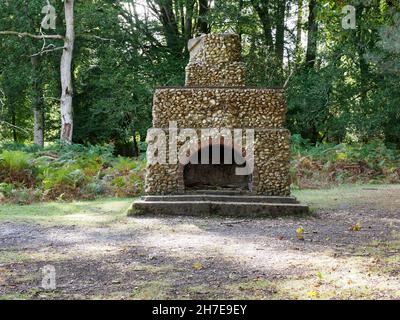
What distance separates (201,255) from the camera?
7.16 metres

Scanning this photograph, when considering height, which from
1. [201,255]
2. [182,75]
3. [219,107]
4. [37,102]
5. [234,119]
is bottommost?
[201,255]

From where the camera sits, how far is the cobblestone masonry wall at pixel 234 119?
11281mm

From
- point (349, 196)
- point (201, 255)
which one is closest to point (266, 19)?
point (349, 196)

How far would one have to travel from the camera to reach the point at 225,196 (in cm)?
1120

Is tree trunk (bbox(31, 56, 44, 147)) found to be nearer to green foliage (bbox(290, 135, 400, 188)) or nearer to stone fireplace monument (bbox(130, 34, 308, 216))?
green foliage (bbox(290, 135, 400, 188))

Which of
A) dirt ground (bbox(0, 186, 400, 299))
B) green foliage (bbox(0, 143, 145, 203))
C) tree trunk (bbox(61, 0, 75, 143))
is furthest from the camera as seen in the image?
tree trunk (bbox(61, 0, 75, 143))

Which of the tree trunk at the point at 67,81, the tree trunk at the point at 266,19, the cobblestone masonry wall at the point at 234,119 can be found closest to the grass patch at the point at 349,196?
the cobblestone masonry wall at the point at 234,119

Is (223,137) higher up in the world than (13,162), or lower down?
higher up

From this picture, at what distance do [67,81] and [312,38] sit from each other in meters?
10.2

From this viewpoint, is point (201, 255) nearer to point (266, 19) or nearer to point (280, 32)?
point (266, 19)

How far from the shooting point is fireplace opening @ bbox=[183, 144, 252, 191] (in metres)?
12.2

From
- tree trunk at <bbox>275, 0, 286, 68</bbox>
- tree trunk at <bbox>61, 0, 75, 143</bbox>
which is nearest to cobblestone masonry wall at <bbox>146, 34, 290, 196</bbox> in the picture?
tree trunk at <bbox>61, 0, 75, 143</bbox>

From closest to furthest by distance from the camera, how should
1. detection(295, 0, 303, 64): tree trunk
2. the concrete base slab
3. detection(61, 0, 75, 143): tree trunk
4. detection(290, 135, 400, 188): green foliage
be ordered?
the concrete base slab < detection(290, 135, 400, 188): green foliage < detection(61, 0, 75, 143): tree trunk < detection(295, 0, 303, 64): tree trunk

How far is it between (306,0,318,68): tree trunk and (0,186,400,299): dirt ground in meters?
12.6
